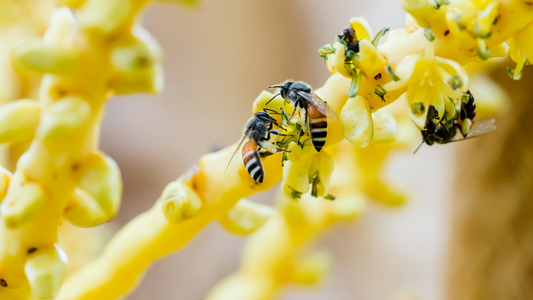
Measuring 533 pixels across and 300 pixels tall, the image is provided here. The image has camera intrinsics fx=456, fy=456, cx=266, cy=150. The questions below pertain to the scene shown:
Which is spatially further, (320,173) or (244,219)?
(244,219)

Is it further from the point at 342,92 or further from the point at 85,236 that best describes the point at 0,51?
the point at 342,92

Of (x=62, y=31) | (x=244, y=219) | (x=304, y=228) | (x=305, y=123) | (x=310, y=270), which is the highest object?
(x=62, y=31)

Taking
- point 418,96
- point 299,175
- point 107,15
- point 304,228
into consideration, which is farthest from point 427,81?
point 304,228

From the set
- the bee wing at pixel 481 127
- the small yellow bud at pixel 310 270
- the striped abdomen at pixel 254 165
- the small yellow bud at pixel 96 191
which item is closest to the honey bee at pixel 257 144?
the striped abdomen at pixel 254 165

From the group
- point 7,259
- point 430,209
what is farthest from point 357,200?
point 430,209

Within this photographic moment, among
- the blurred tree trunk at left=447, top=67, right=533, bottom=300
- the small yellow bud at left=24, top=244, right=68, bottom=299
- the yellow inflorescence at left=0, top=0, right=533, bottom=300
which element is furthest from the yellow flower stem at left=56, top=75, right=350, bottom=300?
the blurred tree trunk at left=447, top=67, right=533, bottom=300

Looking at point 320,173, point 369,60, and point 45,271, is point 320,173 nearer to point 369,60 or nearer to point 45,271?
point 369,60

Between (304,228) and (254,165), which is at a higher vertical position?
(254,165)
